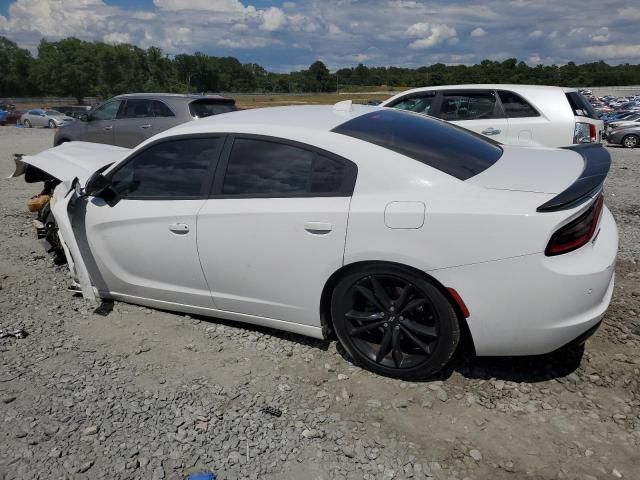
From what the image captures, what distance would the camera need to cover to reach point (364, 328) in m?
2.94

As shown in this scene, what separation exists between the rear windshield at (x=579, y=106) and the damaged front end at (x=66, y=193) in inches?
264

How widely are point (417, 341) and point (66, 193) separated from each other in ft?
10.1

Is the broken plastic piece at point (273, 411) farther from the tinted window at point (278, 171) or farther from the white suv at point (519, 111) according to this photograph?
the white suv at point (519, 111)

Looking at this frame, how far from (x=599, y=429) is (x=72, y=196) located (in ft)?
12.7

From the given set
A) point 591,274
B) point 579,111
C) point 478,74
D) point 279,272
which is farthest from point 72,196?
point 478,74

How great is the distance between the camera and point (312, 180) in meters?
2.96

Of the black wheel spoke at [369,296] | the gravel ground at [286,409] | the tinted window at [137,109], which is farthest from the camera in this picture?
the tinted window at [137,109]

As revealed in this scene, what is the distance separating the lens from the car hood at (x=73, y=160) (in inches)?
179

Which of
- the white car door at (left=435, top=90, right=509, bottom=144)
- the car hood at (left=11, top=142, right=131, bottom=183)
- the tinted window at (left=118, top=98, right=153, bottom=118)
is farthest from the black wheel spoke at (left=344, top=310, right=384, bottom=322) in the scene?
the tinted window at (left=118, top=98, right=153, bottom=118)

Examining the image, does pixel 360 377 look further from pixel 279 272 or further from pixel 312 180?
pixel 312 180

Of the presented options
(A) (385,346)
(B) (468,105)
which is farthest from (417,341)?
(B) (468,105)

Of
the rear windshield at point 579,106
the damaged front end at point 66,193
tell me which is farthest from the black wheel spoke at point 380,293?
the rear windshield at point 579,106

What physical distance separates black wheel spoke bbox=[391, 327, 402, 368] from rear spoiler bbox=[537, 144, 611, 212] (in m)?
1.03

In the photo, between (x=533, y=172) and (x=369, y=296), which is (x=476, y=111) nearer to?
(x=533, y=172)
